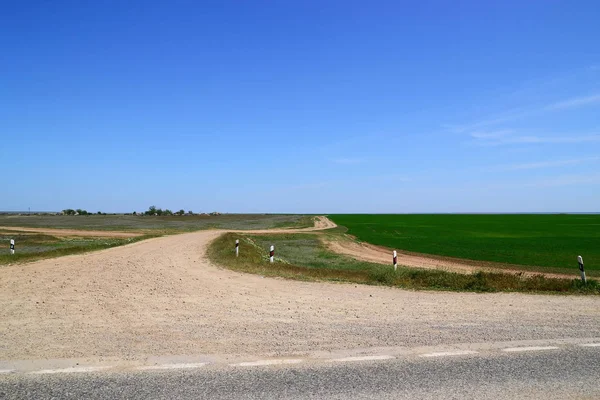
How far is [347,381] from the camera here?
634 cm

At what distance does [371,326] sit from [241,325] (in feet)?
10.1

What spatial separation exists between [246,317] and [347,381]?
15.4 ft

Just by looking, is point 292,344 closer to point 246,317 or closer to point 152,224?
point 246,317

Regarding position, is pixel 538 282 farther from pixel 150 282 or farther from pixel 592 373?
pixel 150 282

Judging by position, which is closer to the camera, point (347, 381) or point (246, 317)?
point (347, 381)

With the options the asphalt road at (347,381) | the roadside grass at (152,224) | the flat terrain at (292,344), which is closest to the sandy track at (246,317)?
the flat terrain at (292,344)

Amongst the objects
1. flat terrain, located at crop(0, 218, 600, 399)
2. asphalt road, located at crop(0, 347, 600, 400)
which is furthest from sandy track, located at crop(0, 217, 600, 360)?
asphalt road, located at crop(0, 347, 600, 400)

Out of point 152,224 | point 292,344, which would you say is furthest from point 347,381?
point 152,224

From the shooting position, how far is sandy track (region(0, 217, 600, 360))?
816 cm

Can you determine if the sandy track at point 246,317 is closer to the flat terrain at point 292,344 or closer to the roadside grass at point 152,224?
the flat terrain at point 292,344

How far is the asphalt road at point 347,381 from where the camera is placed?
5.88 m

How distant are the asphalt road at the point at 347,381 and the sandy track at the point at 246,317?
3.29 feet

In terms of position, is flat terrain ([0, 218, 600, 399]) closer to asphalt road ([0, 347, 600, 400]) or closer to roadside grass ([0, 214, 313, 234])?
asphalt road ([0, 347, 600, 400])

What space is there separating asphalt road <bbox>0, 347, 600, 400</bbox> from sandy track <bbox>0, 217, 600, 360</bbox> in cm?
100
